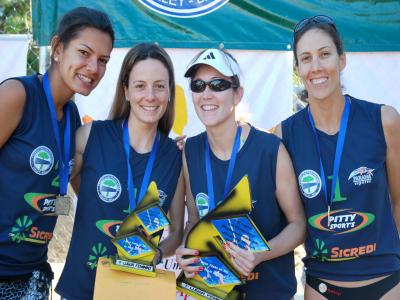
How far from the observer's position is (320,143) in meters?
2.77

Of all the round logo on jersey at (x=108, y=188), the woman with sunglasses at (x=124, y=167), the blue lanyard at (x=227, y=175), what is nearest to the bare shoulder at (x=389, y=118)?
the blue lanyard at (x=227, y=175)

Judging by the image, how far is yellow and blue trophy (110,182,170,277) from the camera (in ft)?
7.75

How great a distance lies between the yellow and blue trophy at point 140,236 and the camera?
236 centimetres

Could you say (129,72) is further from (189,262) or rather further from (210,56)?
(189,262)

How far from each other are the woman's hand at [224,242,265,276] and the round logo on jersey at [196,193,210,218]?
0.34 meters

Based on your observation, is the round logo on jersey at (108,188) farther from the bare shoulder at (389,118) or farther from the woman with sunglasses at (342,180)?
the bare shoulder at (389,118)

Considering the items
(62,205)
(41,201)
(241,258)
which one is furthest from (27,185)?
A: (241,258)

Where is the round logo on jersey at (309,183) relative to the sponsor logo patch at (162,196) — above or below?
above

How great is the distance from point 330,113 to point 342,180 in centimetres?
40

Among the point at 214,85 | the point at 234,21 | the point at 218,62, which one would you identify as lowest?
the point at 214,85

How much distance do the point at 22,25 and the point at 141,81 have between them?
33.0 feet

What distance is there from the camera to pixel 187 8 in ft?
13.7

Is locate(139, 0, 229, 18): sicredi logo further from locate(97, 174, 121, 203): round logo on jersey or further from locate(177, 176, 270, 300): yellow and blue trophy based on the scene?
locate(177, 176, 270, 300): yellow and blue trophy

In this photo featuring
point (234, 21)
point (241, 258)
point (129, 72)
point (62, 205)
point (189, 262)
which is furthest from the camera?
point (234, 21)
